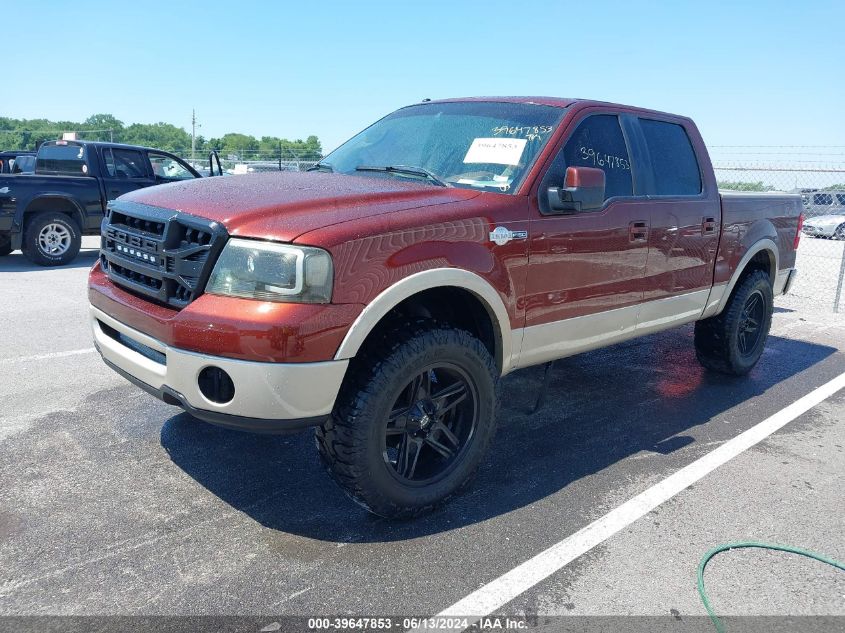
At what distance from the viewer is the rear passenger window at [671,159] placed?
175 inches

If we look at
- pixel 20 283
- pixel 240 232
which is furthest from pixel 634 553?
pixel 20 283

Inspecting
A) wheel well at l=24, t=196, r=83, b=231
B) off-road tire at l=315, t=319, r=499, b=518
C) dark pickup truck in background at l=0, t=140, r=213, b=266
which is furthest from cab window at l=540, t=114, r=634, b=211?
wheel well at l=24, t=196, r=83, b=231

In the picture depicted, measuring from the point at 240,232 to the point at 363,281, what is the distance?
506 mm

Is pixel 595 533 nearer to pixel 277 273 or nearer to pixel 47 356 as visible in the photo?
pixel 277 273

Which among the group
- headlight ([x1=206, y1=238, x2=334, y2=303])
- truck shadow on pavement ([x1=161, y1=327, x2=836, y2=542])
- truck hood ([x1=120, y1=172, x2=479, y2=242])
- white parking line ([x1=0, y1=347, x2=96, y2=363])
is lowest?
truck shadow on pavement ([x1=161, y1=327, x2=836, y2=542])

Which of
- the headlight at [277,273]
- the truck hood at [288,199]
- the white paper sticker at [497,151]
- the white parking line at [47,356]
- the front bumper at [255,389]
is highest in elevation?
the white paper sticker at [497,151]

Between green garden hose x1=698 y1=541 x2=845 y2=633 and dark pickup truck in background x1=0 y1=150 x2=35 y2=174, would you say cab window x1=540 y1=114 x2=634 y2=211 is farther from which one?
dark pickup truck in background x1=0 y1=150 x2=35 y2=174

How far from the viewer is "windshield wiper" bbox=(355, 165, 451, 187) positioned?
3.58m

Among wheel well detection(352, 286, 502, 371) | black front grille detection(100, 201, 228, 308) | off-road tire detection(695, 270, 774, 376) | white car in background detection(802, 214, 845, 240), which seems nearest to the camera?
black front grille detection(100, 201, 228, 308)

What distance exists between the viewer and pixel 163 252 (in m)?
2.84

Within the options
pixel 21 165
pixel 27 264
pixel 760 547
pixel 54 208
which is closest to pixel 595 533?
pixel 760 547

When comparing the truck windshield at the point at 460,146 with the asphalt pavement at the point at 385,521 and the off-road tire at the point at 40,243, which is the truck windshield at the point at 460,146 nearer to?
the asphalt pavement at the point at 385,521

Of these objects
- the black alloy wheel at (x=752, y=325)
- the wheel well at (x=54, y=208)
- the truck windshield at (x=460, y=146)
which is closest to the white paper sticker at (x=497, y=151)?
the truck windshield at (x=460, y=146)

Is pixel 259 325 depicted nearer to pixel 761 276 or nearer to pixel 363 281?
pixel 363 281
